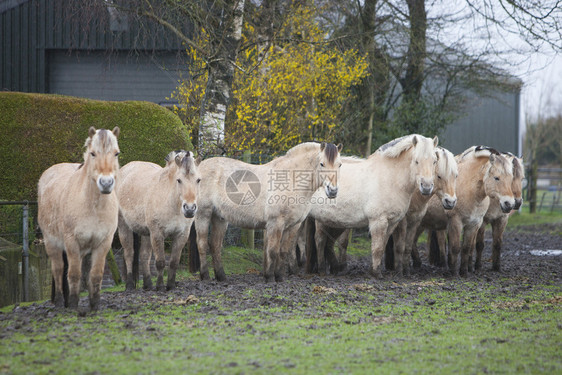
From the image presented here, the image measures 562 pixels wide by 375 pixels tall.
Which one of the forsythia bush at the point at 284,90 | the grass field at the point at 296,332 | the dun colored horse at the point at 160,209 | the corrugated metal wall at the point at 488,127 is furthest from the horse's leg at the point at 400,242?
the corrugated metal wall at the point at 488,127

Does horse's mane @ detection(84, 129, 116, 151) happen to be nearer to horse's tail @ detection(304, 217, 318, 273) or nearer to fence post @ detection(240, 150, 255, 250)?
horse's tail @ detection(304, 217, 318, 273)

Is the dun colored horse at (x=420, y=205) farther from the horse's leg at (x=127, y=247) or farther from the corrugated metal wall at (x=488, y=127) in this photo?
the corrugated metal wall at (x=488, y=127)

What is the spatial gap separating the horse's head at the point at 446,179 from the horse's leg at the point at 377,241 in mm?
Answer: 934

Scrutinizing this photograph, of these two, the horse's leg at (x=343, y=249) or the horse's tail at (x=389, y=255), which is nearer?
the horse's leg at (x=343, y=249)

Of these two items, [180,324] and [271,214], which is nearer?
[180,324]

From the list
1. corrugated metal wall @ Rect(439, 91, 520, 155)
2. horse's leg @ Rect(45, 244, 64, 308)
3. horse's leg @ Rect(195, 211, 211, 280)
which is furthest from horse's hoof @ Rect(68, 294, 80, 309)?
corrugated metal wall @ Rect(439, 91, 520, 155)

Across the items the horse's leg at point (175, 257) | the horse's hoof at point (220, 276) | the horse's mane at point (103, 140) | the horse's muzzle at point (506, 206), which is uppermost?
the horse's mane at point (103, 140)

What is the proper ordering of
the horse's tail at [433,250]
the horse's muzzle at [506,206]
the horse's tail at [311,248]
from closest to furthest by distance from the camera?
1. the horse's muzzle at [506,206]
2. the horse's tail at [311,248]
3. the horse's tail at [433,250]

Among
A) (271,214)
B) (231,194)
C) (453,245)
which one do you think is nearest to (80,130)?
(231,194)

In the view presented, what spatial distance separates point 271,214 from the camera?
29.5 feet

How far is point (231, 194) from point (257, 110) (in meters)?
3.74

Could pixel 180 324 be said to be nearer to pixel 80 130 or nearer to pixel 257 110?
pixel 80 130

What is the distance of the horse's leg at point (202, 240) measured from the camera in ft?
30.9

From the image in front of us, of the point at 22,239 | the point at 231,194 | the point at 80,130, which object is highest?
the point at 80,130
